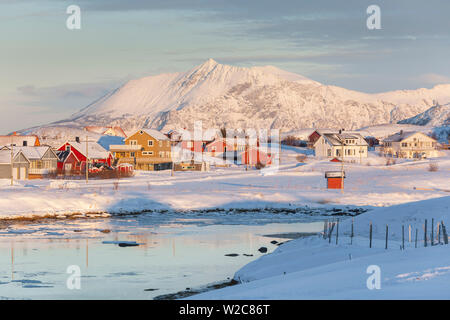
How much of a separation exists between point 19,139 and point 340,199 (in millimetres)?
72720

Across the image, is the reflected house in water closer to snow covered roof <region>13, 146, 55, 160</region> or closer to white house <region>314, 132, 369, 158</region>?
snow covered roof <region>13, 146, 55, 160</region>

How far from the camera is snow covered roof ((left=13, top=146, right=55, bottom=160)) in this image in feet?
316

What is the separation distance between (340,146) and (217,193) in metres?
83.2

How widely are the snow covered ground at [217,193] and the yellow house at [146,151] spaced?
2243cm

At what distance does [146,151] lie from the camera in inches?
4658

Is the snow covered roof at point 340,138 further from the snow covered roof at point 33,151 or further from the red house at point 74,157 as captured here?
the snow covered roof at point 33,151

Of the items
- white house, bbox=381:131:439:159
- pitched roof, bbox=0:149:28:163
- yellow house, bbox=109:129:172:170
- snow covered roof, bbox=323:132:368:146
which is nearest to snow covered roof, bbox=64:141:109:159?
yellow house, bbox=109:129:172:170

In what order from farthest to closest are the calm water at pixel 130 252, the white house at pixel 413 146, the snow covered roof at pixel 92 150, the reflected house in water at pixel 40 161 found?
the white house at pixel 413 146
the snow covered roof at pixel 92 150
the reflected house in water at pixel 40 161
the calm water at pixel 130 252

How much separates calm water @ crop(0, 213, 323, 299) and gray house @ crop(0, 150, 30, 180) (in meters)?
40.6

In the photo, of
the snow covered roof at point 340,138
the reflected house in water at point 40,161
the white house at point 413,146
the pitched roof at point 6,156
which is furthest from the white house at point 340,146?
the pitched roof at point 6,156

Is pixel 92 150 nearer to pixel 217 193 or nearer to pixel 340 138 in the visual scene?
pixel 217 193

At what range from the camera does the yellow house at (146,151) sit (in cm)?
11650
